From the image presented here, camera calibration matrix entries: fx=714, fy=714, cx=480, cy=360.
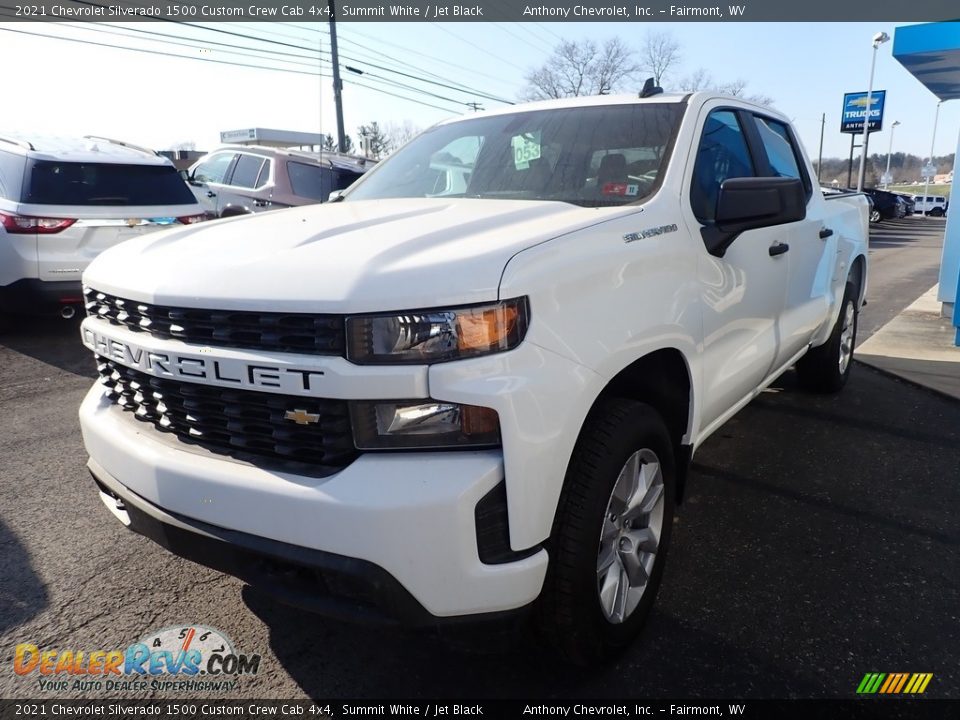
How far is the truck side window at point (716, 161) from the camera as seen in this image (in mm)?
2841

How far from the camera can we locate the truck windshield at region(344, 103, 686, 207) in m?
2.78

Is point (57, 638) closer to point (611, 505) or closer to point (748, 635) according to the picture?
point (611, 505)

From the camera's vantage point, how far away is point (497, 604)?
1813 millimetres

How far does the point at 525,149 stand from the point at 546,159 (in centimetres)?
15

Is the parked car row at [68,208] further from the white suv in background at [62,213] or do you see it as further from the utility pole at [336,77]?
the utility pole at [336,77]

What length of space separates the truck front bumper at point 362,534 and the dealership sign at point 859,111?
39873 millimetres

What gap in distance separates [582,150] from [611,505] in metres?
1.54

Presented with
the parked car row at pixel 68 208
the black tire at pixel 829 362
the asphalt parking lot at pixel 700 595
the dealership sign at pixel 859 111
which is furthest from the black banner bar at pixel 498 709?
the dealership sign at pixel 859 111

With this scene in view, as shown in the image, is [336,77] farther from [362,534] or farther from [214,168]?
[362,534]

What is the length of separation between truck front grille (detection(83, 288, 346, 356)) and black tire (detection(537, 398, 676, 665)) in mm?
758

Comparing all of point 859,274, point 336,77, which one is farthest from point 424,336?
point 336,77

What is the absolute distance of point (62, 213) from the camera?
243 inches

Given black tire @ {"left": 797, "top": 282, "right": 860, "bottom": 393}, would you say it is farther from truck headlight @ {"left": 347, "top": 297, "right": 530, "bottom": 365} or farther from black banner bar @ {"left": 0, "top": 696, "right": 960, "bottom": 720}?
truck headlight @ {"left": 347, "top": 297, "right": 530, "bottom": 365}

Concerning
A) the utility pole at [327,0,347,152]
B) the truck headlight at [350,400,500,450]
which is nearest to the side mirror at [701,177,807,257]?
the truck headlight at [350,400,500,450]
